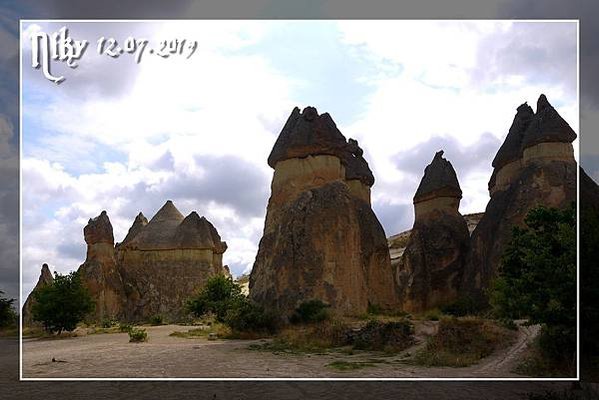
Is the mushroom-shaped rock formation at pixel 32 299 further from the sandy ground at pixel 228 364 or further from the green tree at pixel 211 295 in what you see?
the sandy ground at pixel 228 364

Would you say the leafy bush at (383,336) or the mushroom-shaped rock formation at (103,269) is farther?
the mushroom-shaped rock formation at (103,269)

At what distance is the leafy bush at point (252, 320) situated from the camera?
16.5 m

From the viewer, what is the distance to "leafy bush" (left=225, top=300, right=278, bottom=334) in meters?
16.5

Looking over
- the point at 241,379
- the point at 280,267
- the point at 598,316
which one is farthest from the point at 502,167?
the point at 241,379

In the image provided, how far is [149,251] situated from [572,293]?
27780mm

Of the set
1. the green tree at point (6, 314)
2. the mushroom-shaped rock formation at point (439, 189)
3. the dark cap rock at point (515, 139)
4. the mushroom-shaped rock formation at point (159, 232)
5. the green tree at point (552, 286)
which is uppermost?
the dark cap rock at point (515, 139)

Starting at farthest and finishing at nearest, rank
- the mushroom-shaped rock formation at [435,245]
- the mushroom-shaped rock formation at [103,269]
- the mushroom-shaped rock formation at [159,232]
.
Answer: the mushroom-shaped rock formation at [159,232]
the mushroom-shaped rock formation at [103,269]
the mushroom-shaped rock formation at [435,245]

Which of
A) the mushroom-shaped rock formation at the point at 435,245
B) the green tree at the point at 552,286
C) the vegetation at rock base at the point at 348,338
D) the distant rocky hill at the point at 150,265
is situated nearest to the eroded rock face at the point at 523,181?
the mushroom-shaped rock formation at the point at 435,245

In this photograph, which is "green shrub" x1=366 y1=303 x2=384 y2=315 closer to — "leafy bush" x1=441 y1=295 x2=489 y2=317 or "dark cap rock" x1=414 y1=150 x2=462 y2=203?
"leafy bush" x1=441 y1=295 x2=489 y2=317

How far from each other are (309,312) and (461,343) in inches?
210

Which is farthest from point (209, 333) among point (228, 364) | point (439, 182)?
point (439, 182)

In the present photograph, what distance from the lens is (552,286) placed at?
8828 mm

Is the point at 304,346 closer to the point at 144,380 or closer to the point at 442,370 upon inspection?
the point at 442,370

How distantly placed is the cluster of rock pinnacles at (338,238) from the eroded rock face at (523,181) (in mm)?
42
